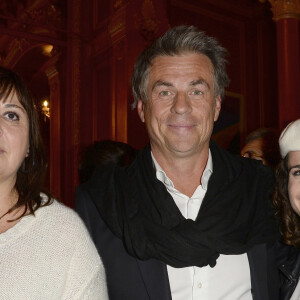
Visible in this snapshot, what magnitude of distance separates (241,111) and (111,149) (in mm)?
4985

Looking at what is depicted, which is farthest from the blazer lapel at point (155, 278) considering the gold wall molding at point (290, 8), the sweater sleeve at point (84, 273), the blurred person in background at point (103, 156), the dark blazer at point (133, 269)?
the gold wall molding at point (290, 8)

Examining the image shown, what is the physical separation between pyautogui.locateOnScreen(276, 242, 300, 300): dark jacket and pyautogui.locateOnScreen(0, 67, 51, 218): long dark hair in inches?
38.7

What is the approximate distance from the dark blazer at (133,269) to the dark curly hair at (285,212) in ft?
0.41

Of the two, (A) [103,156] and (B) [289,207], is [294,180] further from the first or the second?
(A) [103,156]

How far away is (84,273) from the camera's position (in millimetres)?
1646

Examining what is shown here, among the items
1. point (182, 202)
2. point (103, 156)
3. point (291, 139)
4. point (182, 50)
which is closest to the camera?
point (291, 139)

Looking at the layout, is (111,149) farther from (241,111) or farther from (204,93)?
(241,111)

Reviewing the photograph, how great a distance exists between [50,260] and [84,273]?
0.41 ft

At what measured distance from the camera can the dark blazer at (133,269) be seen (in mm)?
1788

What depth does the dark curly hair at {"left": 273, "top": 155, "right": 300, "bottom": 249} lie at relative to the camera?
2.02 m

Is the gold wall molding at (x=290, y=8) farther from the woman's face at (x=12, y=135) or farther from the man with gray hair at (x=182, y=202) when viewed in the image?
the woman's face at (x=12, y=135)

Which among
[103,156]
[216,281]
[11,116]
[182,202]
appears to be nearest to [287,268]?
[216,281]

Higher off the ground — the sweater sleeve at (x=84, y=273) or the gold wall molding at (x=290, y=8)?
the gold wall molding at (x=290, y=8)

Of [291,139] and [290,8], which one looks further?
[290,8]
